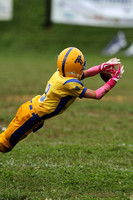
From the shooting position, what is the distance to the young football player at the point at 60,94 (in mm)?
4895

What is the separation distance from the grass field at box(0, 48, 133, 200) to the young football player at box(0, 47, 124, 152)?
69 cm

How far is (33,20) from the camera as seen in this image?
33.0 metres

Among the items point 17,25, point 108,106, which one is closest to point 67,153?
point 108,106

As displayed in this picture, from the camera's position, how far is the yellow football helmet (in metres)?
4.89

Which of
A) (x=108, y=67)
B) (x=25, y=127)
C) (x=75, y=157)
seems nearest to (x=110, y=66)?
(x=108, y=67)

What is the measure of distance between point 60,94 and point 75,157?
1688mm

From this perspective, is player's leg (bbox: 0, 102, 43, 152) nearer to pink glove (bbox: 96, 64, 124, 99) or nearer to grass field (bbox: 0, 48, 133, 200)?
grass field (bbox: 0, 48, 133, 200)

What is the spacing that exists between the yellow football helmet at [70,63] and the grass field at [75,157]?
153 cm

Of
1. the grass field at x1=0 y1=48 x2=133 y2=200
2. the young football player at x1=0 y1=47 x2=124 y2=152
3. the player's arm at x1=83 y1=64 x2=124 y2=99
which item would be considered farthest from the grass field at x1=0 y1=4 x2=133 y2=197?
the player's arm at x1=83 y1=64 x2=124 y2=99

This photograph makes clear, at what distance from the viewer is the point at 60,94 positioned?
497cm

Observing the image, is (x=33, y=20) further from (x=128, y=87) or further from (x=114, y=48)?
(x=128, y=87)

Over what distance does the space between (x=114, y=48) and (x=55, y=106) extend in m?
23.9

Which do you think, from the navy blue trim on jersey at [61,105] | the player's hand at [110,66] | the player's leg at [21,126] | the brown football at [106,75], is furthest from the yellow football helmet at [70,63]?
the player's leg at [21,126]

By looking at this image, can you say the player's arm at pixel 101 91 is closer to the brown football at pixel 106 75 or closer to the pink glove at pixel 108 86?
the pink glove at pixel 108 86
